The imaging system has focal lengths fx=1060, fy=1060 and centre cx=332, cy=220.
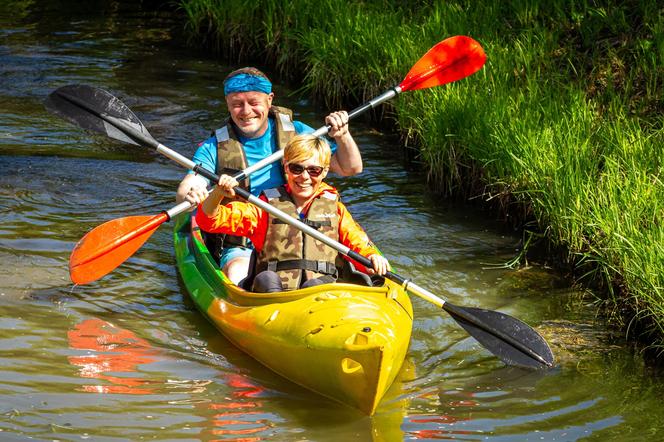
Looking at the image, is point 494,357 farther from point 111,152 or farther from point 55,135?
point 55,135

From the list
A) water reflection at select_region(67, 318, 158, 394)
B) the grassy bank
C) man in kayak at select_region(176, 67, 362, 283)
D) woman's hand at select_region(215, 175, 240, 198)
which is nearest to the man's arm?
man in kayak at select_region(176, 67, 362, 283)

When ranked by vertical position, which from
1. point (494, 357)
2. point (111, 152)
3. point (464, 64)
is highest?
point (464, 64)

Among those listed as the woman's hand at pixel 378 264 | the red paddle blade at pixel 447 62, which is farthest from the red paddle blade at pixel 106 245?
the red paddle blade at pixel 447 62

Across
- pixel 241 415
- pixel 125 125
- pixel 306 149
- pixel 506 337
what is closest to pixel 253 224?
pixel 306 149

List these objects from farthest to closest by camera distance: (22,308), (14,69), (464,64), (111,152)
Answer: (14,69), (111,152), (464,64), (22,308)

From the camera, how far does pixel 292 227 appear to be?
4.97 metres

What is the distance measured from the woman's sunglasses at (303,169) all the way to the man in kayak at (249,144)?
68 centimetres

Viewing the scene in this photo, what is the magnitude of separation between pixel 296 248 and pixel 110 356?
3.24 ft

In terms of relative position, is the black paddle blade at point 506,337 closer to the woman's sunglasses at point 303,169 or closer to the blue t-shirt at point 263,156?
the woman's sunglasses at point 303,169

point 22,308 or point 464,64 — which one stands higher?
point 464,64

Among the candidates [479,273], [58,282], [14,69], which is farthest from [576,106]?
[14,69]

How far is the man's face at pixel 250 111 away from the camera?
5645 mm

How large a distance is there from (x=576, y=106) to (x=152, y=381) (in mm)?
3621

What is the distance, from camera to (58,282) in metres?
5.74
